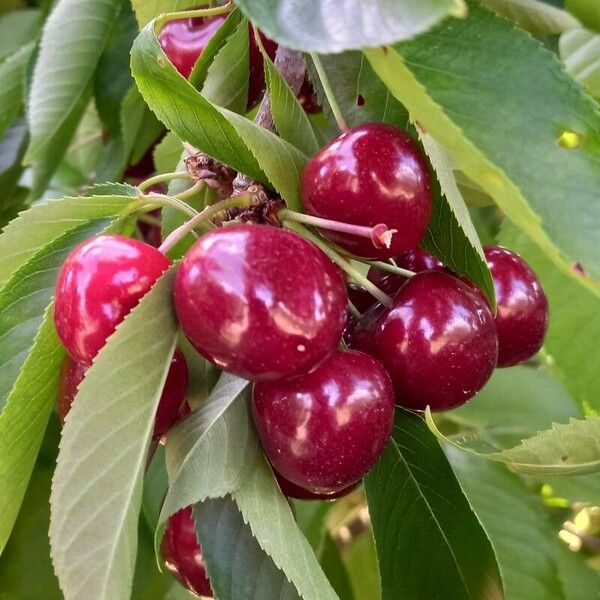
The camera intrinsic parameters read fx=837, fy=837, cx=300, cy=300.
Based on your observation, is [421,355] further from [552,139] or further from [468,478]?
[468,478]

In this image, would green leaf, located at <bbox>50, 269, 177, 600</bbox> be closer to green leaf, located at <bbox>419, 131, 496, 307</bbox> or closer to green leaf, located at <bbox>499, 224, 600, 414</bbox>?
green leaf, located at <bbox>419, 131, 496, 307</bbox>

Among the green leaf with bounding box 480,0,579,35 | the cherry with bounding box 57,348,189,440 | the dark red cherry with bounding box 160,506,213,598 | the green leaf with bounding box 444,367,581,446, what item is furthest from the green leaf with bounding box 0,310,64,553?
the green leaf with bounding box 444,367,581,446

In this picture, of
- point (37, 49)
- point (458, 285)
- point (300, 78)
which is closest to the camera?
point (458, 285)

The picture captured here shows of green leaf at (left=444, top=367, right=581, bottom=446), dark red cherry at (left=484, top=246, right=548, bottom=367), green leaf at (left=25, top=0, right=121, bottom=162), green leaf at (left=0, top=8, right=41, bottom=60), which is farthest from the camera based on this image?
green leaf at (left=0, top=8, right=41, bottom=60)

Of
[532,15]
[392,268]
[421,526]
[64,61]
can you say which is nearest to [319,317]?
[392,268]

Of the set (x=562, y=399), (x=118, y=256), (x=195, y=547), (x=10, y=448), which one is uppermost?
(x=118, y=256)

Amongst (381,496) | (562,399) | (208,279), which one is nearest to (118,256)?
(208,279)
